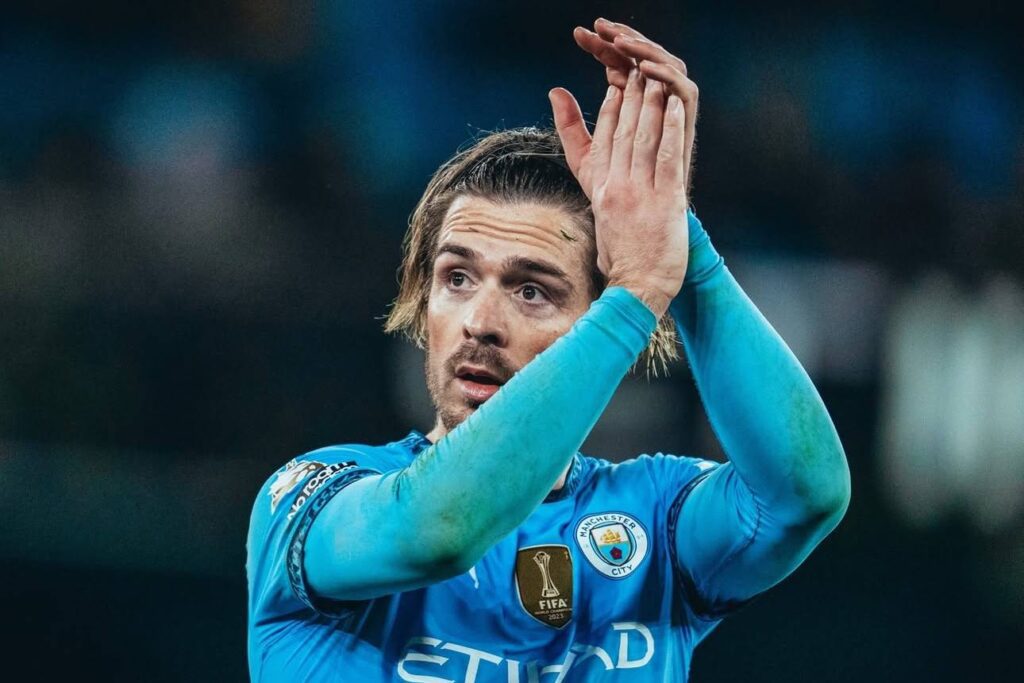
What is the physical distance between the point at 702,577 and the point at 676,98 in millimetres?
992

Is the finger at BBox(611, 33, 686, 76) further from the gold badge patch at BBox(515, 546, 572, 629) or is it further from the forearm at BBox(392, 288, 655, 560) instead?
the gold badge patch at BBox(515, 546, 572, 629)

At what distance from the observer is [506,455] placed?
1.77 metres

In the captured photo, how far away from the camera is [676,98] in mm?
2076

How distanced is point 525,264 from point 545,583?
659 millimetres

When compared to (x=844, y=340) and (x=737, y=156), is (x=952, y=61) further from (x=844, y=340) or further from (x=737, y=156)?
(x=844, y=340)

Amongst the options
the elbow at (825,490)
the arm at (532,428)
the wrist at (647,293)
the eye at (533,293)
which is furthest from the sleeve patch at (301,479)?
the elbow at (825,490)

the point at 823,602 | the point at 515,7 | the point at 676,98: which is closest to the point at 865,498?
the point at 823,602

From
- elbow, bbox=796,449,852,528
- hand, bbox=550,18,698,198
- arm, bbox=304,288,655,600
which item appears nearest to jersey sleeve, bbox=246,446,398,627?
arm, bbox=304,288,655,600

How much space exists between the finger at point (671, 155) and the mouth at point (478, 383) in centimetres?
55

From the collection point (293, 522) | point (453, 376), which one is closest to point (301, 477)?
point (293, 522)

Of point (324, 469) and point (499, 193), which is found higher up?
point (499, 193)

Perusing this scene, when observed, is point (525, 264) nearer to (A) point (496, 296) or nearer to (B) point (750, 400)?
(A) point (496, 296)

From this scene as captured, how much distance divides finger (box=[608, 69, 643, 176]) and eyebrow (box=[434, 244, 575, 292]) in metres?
0.39

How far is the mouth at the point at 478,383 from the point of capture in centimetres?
234
